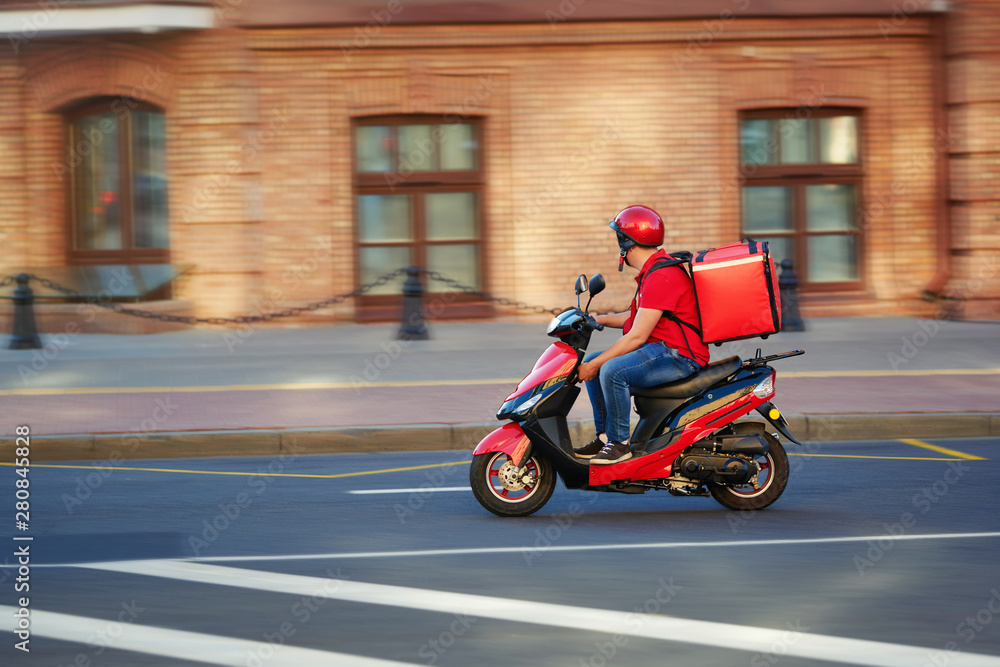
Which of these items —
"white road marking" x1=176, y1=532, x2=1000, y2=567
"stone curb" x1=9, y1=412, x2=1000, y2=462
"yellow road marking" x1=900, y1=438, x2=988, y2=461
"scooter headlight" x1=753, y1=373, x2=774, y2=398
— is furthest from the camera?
"stone curb" x1=9, y1=412, x2=1000, y2=462

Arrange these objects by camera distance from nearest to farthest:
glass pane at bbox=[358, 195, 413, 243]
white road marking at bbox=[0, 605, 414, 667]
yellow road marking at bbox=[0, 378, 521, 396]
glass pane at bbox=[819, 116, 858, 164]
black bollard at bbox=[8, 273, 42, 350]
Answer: white road marking at bbox=[0, 605, 414, 667], yellow road marking at bbox=[0, 378, 521, 396], black bollard at bbox=[8, 273, 42, 350], glass pane at bbox=[358, 195, 413, 243], glass pane at bbox=[819, 116, 858, 164]

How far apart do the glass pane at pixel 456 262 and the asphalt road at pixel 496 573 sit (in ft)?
31.3

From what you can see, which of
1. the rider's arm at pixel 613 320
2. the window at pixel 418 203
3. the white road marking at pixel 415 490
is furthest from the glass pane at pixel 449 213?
the rider's arm at pixel 613 320

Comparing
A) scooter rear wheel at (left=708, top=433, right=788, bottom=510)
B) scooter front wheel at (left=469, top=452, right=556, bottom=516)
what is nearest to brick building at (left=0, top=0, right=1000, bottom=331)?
scooter rear wheel at (left=708, top=433, right=788, bottom=510)

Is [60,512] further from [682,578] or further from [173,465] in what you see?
[682,578]

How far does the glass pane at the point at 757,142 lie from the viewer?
59.6 ft

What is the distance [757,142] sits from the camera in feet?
59.8

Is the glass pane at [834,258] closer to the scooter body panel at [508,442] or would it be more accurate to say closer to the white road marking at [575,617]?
the scooter body panel at [508,442]

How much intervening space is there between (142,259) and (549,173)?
5684 millimetres

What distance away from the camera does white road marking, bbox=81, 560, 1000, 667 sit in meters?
4.65

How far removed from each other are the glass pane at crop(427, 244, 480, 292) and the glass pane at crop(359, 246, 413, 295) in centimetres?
44

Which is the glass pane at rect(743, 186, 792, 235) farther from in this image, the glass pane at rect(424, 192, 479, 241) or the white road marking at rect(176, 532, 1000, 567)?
the white road marking at rect(176, 532, 1000, 567)

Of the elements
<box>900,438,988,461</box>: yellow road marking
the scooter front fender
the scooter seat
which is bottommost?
<box>900,438,988,461</box>: yellow road marking

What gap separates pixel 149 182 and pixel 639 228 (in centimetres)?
1221
